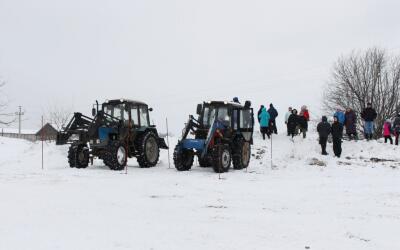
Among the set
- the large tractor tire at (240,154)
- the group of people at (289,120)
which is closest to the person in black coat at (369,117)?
the group of people at (289,120)

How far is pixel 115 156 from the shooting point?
51.3 ft

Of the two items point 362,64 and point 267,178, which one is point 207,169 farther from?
point 362,64

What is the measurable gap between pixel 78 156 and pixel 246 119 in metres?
6.46

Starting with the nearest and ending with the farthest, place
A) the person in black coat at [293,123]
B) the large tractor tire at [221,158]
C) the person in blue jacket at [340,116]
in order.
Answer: the large tractor tire at [221,158], the person in blue jacket at [340,116], the person in black coat at [293,123]

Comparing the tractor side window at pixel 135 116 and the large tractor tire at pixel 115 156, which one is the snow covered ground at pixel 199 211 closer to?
the large tractor tire at pixel 115 156

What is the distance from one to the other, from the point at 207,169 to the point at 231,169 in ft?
3.04

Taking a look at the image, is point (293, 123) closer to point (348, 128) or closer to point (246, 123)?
point (348, 128)

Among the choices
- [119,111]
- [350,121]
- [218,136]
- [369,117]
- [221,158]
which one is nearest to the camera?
[221,158]

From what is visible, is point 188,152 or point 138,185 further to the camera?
point 188,152

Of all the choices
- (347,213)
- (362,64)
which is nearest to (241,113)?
(347,213)

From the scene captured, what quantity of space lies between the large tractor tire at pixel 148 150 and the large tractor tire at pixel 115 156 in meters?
1.17

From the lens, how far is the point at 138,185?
11.7 metres

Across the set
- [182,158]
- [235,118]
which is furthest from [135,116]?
[235,118]

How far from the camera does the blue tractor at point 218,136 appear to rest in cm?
1576
